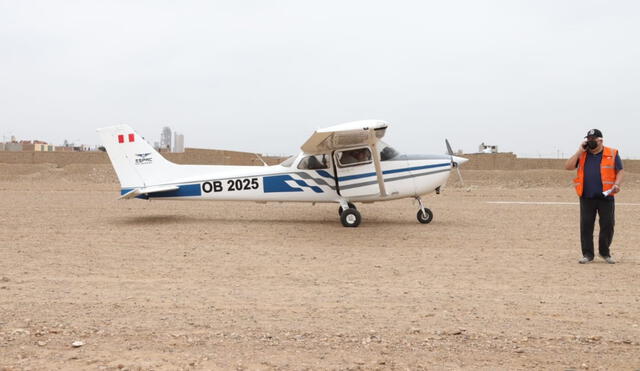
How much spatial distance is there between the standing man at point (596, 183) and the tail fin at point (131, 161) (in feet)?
31.5

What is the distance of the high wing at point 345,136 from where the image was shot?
1112 centimetres

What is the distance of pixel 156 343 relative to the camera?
13.9 ft

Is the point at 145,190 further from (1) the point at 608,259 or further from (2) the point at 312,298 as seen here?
(1) the point at 608,259

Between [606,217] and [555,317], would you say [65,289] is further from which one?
[606,217]

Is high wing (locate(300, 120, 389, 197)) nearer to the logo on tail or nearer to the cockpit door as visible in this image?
the cockpit door

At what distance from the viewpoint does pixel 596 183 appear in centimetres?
798

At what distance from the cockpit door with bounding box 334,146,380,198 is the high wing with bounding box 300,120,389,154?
30cm

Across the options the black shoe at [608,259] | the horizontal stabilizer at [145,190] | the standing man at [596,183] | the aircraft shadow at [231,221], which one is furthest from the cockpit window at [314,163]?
the black shoe at [608,259]

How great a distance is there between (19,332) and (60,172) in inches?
1489

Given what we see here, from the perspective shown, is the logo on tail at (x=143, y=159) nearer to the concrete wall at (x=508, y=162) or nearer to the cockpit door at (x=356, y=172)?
the cockpit door at (x=356, y=172)

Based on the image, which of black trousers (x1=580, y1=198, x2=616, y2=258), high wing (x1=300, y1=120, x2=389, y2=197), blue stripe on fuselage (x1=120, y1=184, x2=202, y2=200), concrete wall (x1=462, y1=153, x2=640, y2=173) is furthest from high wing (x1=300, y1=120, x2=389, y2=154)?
concrete wall (x1=462, y1=153, x2=640, y2=173)

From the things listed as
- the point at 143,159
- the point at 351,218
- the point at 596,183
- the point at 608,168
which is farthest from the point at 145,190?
the point at 608,168

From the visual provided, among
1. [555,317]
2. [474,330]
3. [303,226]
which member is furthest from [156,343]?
[303,226]

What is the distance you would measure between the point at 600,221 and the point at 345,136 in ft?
18.3
